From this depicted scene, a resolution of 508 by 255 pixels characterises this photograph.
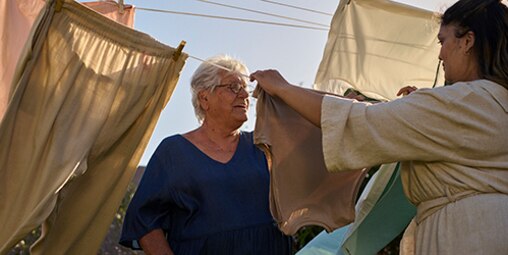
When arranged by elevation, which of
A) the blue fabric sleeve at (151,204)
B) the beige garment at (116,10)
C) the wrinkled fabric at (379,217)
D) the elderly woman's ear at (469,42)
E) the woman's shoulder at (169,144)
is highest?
the elderly woman's ear at (469,42)

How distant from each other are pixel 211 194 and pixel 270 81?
0.77 meters

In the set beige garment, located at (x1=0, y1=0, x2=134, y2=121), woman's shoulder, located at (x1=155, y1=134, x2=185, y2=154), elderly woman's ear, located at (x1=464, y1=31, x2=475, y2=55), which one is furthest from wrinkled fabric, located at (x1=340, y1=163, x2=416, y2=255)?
beige garment, located at (x1=0, y1=0, x2=134, y2=121)

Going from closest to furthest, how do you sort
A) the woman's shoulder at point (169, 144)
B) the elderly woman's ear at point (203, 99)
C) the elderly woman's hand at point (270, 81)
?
the elderly woman's hand at point (270, 81) → the woman's shoulder at point (169, 144) → the elderly woman's ear at point (203, 99)

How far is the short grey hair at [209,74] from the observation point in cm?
380

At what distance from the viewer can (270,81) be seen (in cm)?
302

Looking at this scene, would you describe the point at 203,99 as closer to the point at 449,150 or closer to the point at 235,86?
the point at 235,86

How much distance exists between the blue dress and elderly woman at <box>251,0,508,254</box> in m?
0.95

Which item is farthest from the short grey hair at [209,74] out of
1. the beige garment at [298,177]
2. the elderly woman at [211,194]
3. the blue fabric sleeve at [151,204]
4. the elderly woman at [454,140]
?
the elderly woman at [454,140]

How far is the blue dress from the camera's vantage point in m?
3.60

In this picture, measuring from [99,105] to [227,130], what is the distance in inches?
28.0

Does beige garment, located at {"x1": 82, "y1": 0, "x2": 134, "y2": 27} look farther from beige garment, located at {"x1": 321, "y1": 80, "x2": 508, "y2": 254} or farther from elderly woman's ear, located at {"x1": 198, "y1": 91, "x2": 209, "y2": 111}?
beige garment, located at {"x1": 321, "y1": 80, "x2": 508, "y2": 254}

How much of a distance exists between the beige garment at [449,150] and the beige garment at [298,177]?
51 centimetres

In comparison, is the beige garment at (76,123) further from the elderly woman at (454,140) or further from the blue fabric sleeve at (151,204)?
the elderly woman at (454,140)

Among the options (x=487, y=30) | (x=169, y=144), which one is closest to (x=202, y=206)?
(x=169, y=144)
